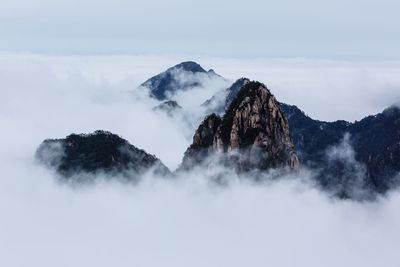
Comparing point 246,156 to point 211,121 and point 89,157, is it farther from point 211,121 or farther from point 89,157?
point 89,157

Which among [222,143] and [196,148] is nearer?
[222,143]

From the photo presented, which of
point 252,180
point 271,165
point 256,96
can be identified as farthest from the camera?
point 252,180

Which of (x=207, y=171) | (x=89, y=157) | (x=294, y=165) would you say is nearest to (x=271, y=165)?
(x=294, y=165)

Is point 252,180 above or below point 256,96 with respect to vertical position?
below

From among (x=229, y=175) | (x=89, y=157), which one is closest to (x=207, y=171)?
(x=229, y=175)

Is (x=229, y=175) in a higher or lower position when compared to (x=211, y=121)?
lower

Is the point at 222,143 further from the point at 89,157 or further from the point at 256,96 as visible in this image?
the point at 89,157

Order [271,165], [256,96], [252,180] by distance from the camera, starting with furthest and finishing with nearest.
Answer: [252,180], [271,165], [256,96]
